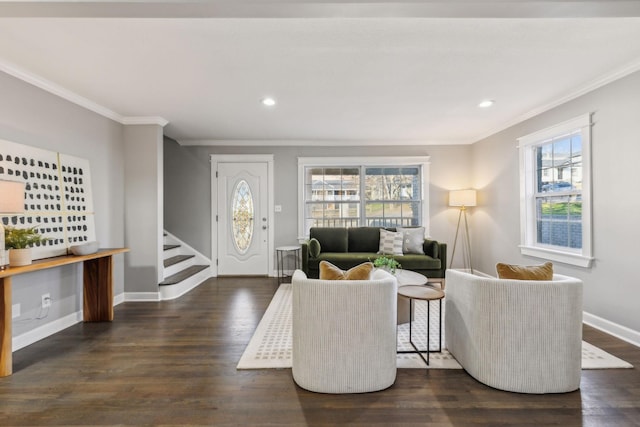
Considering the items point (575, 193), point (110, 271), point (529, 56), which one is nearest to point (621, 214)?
point (575, 193)

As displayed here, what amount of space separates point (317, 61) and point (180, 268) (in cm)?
382

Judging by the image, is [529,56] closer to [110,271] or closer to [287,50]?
[287,50]

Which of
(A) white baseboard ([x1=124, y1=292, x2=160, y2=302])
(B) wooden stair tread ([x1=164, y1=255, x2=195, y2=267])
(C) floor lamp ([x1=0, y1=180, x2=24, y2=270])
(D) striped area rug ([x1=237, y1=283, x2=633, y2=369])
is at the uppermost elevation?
(C) floor lamp ([x1=0, y1=180, x2=24, y2=270])

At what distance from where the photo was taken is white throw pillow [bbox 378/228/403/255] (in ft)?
15.4

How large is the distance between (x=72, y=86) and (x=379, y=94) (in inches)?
121

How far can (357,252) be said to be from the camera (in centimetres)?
501

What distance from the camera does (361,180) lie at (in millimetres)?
5480

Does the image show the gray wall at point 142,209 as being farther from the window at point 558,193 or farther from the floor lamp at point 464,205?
the window at point 558,193

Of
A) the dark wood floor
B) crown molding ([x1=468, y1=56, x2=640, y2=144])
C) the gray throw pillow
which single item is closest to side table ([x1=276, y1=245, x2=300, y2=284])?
the gray throw pillow

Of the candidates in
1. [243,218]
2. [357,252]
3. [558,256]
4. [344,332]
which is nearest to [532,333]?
[344,332]

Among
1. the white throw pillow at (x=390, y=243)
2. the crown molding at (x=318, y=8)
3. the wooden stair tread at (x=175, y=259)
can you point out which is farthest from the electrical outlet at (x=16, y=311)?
the white throw pillow at (x=390, y=243)

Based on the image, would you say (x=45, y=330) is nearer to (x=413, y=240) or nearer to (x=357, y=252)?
(x=357, y=252)

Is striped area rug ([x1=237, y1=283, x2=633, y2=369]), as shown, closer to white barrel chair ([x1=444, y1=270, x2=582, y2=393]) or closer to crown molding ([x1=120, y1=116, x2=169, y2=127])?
white barrel chair ([x1=444, y1=270, x2=582, y2=393])

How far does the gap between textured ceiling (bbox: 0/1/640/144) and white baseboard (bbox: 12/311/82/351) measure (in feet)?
7.49
